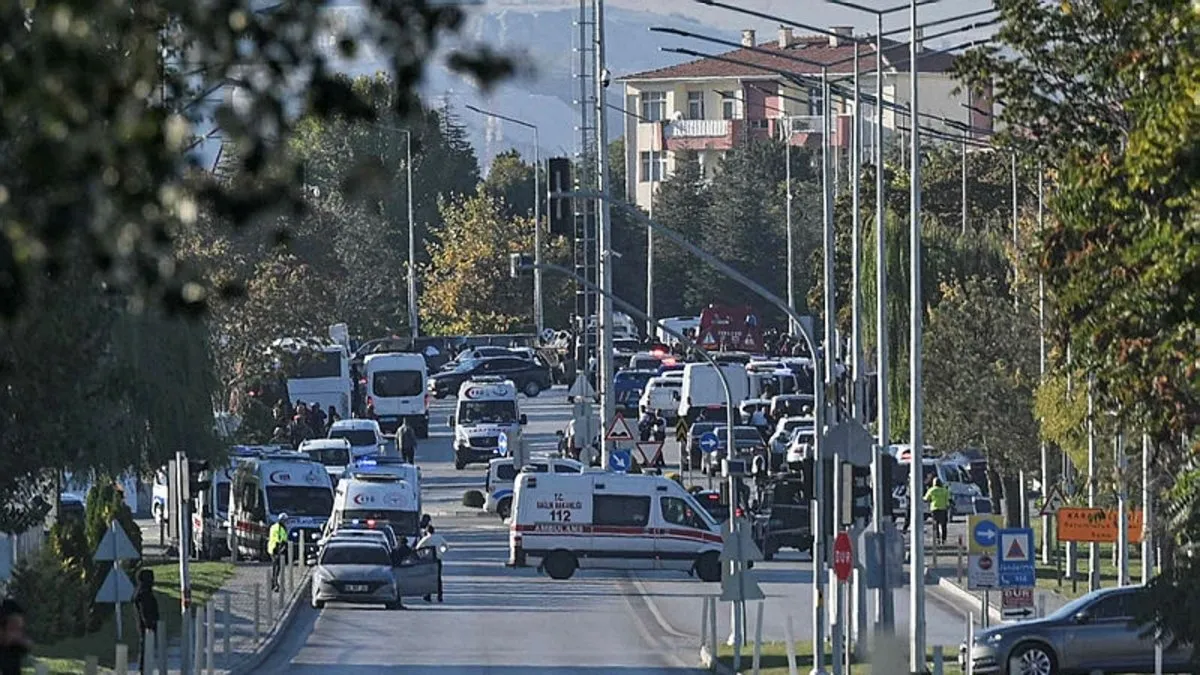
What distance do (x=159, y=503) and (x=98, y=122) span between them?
180ft

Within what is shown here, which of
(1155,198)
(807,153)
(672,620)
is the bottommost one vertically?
(672,620)

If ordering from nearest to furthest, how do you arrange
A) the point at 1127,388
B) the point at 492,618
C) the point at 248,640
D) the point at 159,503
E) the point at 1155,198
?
the point at 1155,198 → the point at 1127,388 → the point at 248,640 → the point at 492,618 → the point at 159,503

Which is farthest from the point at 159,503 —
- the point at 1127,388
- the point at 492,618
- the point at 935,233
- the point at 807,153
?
the point at 807,153

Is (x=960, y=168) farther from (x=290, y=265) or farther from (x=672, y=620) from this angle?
(x=672, y=620)

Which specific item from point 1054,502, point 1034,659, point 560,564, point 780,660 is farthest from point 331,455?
point 1034,659

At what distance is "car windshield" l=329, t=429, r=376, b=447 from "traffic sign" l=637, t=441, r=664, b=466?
14426 millimetres

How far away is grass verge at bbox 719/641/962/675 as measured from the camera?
34875 millimetres

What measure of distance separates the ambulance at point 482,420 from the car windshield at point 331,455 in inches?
480

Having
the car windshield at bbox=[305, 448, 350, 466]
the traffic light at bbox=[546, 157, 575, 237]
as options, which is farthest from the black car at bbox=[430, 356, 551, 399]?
the traffic light at bbox=[546, 157, 575, 237]

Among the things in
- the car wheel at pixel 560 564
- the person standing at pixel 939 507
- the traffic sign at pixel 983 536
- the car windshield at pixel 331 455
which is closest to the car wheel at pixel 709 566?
the car wheel at pixel 560 564

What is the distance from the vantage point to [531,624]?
144 feet

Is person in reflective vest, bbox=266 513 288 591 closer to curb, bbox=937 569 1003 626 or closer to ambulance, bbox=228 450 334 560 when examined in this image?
ambulance, bbox=228 450 334 560

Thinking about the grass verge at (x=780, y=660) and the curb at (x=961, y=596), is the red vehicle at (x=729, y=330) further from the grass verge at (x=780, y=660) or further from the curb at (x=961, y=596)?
the grass verge at (x=780, y=660)

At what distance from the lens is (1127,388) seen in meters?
25.3
